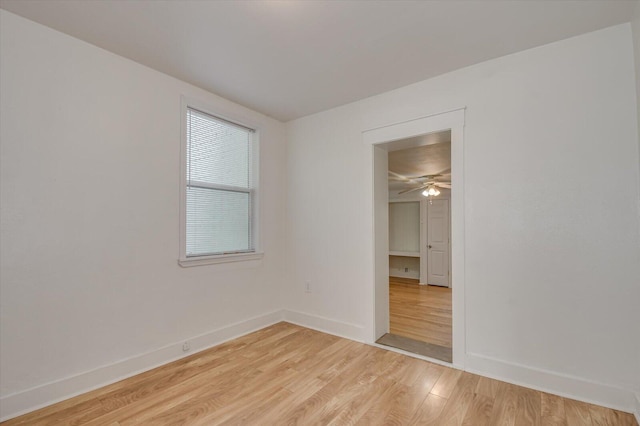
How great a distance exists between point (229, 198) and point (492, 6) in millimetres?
2875

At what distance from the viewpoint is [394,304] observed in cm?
504

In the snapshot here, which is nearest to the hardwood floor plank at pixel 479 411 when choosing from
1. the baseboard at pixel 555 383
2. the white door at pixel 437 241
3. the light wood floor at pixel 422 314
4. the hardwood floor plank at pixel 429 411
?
the hardwood floor plank at pixel 429 411

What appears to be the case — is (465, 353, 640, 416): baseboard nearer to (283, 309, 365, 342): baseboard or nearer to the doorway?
the doorway

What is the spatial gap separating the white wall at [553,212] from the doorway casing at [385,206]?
61 millimetres

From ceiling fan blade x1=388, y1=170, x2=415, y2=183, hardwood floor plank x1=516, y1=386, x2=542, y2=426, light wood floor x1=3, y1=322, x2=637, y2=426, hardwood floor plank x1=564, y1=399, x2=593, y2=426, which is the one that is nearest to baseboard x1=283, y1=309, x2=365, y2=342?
light wood floor x1=3, y1=322, x2=637, y2=426

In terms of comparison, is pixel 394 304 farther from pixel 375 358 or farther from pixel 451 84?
pixel 451 84

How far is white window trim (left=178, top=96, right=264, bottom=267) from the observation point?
9.43ft

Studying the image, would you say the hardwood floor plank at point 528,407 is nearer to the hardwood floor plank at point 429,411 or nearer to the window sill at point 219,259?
the hardwood floor plank at point 429,411

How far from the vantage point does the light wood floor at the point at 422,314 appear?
3427 mm

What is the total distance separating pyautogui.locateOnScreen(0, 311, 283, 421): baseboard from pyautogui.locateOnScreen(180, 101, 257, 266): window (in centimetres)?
78

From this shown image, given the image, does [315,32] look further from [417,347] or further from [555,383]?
[555,383]

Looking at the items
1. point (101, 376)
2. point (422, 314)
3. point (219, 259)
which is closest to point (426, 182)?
point (422, 314)

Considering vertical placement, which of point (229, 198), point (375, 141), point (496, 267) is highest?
point (375, 141)

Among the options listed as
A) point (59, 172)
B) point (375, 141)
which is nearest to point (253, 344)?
point (59, 172)
